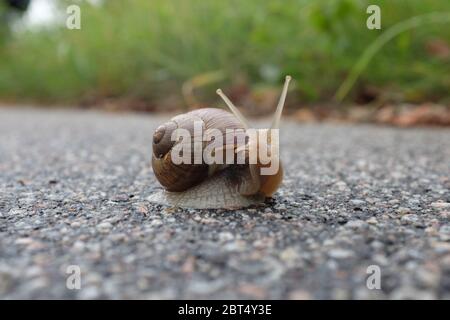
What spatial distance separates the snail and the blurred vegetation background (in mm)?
2130

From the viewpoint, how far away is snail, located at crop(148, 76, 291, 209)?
1.74m

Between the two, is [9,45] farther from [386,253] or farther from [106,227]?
[386,253]

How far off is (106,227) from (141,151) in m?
1.82

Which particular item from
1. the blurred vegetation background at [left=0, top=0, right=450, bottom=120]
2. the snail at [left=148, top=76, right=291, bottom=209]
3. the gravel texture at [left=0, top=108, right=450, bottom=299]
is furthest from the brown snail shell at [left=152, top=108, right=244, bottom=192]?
the blurred vegetation background at [left=0, top=0, right=450, bottom=120]

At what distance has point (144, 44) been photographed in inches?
229

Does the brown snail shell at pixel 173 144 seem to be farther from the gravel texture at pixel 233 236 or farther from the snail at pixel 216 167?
the gravel texture at pixel 233 236

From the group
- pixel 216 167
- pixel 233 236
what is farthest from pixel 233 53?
pixel 233 236

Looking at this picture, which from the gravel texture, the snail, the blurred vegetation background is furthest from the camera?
the blurred vegetation background

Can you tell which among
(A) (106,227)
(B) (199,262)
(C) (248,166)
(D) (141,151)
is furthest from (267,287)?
(D) (141,151)

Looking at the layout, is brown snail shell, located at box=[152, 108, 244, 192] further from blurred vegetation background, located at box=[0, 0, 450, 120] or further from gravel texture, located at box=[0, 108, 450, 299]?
blurred vegetation background, located at box=[0, 0, 450, 120]

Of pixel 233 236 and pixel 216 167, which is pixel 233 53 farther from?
pixel 233 236

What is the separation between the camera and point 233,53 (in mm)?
5332

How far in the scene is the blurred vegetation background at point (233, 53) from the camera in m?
4.14

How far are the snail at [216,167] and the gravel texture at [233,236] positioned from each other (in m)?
0.09
